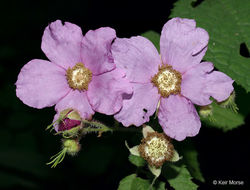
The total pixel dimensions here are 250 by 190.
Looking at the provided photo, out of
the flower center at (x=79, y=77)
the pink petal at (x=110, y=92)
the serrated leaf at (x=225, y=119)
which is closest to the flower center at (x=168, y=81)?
the pink petal at (x=110, y=92)

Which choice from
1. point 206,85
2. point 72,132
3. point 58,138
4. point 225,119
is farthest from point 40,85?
point 225,119

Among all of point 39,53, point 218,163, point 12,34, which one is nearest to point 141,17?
point 39,53

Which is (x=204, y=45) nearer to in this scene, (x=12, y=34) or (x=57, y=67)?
(x=57, y=67)

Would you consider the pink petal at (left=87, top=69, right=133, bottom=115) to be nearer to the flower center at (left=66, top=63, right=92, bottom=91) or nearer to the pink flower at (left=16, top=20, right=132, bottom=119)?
the pink flower at (left=16, top=20, right=132, bottom=119)

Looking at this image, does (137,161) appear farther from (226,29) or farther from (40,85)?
(226,29)

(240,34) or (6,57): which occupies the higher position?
(240,34)

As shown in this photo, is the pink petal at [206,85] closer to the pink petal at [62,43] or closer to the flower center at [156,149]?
the flower center at [156,149]
